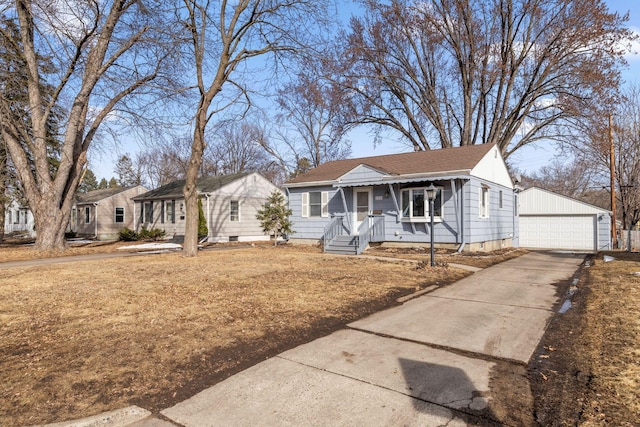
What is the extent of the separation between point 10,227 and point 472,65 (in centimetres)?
4851

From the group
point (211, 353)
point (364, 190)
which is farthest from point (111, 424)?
point (364, 190)

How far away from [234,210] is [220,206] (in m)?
1.10

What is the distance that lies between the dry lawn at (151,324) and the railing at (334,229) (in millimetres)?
6570

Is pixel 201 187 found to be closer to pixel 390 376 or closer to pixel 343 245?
pixel 343 245

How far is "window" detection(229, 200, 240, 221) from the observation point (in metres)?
24.3

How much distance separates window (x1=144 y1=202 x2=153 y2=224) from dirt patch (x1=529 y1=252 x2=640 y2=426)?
2560 cm

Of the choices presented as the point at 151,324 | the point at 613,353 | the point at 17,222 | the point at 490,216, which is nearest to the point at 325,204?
the point at 490,216

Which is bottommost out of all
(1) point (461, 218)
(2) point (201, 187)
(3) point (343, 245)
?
(3) point (343, 245)

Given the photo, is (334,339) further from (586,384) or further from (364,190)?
(364,190)

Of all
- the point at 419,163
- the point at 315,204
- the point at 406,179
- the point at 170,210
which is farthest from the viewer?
the point at 170,210

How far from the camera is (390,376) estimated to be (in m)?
3.58

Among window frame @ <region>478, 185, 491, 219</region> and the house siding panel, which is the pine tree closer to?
the house siding panel

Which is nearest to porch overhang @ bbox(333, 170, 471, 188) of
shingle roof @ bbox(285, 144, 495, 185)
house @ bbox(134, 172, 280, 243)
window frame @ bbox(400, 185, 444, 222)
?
shingle roof @ bbox(285, 144, 495, 185)

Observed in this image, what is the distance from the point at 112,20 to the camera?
1482 cm
